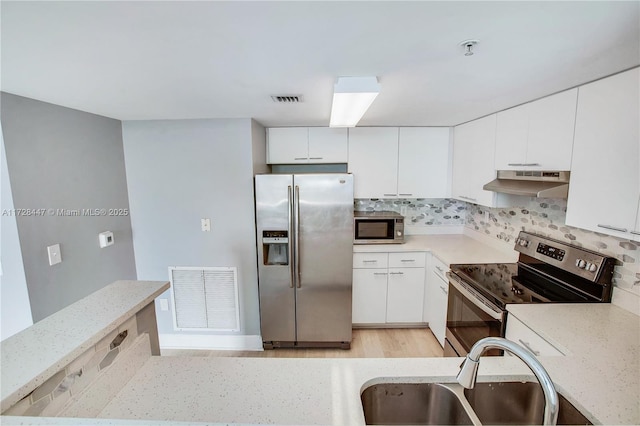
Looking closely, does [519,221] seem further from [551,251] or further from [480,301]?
[480,301]

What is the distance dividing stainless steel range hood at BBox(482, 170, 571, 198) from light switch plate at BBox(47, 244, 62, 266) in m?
3.05

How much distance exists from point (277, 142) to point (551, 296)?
2.53 metres

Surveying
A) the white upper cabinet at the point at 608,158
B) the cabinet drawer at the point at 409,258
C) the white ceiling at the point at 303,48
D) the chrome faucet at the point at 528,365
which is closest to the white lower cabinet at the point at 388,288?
the cabinet drawer at the point at 409,258

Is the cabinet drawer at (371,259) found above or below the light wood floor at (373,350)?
above

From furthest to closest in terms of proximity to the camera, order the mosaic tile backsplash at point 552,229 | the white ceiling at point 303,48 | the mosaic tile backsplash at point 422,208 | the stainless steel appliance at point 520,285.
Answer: the mosaic tile backsplash at point 422,208, the stainless steel appliance at point 520,285, the mosaic tile backsplash at point 552,229, the white ceiling at point 303,48

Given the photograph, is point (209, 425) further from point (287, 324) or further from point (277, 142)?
point (277, 142)

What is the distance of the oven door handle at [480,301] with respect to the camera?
5.10 ft

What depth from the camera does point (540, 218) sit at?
2066 mm

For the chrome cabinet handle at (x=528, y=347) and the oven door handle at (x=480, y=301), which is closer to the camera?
the chrome cabinet handle at (x=528, y=347)

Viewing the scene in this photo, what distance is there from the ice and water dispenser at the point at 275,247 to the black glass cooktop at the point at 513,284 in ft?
4.70

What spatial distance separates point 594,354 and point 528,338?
30 centimetres

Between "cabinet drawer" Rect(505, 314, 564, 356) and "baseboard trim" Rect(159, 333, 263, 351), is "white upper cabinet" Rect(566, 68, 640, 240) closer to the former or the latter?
"cabinet drawer" Rect(505, 314, 564, 356)

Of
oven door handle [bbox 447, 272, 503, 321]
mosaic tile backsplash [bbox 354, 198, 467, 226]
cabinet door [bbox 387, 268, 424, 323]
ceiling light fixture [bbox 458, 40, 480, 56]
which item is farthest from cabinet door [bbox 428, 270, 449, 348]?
ceiling light fixture [bbox 458, 40, 480, 56]

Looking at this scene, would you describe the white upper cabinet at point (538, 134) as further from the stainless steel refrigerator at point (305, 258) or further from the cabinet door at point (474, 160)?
the stainless steel refrigerator at point (305, 258)
